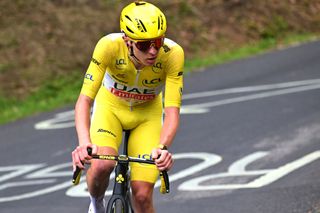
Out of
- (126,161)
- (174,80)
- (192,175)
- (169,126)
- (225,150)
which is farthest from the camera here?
(225,150)

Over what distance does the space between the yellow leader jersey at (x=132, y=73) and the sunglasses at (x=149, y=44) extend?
463mm

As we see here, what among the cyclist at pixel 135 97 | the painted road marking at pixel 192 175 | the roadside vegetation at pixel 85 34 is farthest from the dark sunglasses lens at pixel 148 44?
the roadside vegetation at pixel 85 34

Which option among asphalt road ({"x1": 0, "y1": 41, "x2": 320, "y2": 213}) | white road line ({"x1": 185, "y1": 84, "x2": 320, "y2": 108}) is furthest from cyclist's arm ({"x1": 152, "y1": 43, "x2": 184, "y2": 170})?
white road line ({"x1": 185, "y1": 84, "x2": 320, "y2": 108})

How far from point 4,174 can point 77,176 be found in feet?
18.9

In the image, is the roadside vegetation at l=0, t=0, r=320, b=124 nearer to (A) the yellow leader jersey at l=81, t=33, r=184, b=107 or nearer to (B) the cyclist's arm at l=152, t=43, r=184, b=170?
(A) the yellow leader jersey at l=81, t=33, r=184, b=107

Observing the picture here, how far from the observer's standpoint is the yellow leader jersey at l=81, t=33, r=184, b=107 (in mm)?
7148

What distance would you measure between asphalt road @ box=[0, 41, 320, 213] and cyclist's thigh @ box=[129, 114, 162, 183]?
1825mm

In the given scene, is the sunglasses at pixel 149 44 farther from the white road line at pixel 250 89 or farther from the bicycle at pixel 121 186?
the white road line at pixel 250 89

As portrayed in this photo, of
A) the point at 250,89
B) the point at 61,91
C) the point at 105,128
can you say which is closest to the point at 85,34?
the point at 61,91

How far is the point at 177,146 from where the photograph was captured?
12719 millimetres

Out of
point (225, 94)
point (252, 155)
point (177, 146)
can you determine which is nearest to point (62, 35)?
point (225, 94)

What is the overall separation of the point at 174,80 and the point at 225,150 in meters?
4.97

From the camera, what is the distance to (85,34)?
1983cm

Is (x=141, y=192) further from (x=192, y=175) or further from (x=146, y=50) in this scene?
(x=192, y=175)
